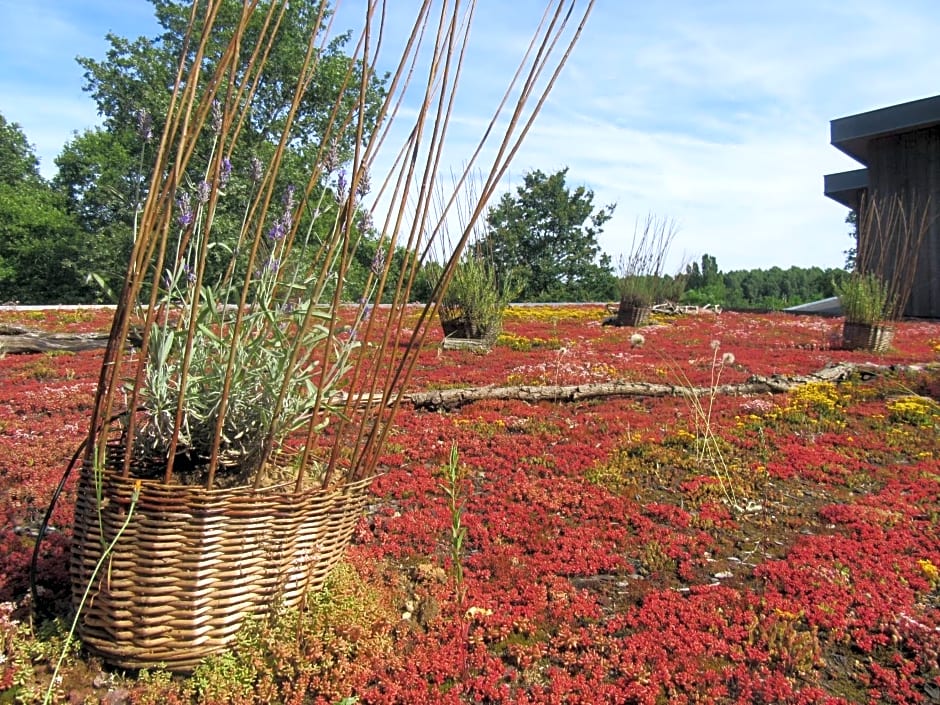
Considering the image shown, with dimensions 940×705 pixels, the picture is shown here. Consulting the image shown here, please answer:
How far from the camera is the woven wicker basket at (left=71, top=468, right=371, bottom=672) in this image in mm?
2240

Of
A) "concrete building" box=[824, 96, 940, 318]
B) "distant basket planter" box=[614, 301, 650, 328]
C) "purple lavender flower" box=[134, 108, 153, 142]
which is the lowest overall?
"distant basket planter" box=[614, 301, 650, 328]

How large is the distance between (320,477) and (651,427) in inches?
159

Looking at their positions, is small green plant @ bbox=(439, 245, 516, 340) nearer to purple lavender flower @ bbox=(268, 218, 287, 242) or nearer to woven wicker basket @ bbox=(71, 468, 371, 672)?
purple lavender flower @ bbox=(268, 218, 287, 242)

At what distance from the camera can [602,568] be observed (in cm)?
359

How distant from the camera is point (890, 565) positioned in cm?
358

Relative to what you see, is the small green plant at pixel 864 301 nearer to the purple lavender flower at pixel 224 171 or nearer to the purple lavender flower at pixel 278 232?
the purple lavender flower at pixel 278 232

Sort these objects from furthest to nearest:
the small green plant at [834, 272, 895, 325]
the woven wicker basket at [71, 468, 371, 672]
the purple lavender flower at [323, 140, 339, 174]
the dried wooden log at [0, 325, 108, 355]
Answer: the small green plant at [834, 272, 895, 325] → the dried wooden log at [0, 325, 108, 355] → the purple lavender flower at [323, 140, 339, 174] → the woven wicker basket at [71, 468, 371, 672]

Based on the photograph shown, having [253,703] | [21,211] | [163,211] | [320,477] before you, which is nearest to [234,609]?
[253,703]

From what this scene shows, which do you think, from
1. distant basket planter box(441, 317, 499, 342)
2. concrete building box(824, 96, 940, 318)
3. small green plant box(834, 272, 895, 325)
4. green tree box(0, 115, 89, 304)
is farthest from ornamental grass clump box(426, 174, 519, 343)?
green tree box(0, 115, 89, 304)

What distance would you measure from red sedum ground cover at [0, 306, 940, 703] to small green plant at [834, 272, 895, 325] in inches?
190

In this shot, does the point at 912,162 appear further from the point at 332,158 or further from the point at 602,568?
the point at 332,158

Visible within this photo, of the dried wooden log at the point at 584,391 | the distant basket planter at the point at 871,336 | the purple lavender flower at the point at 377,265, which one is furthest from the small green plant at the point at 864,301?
the purple lavender flower at the point at 377,265

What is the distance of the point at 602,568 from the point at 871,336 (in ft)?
32.1

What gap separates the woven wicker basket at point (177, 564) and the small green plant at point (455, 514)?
1.96 ft
